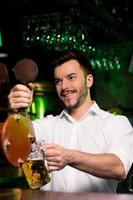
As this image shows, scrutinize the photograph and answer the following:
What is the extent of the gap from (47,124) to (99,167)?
707mm

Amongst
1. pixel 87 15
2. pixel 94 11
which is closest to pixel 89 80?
pixel 94 11

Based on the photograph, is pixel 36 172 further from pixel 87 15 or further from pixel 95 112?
pixel 87 15

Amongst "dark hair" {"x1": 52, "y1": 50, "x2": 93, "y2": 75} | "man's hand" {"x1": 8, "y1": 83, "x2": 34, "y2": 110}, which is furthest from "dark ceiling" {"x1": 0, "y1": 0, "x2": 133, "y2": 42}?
"man's hand" {"x1": 8, "y1": 83, "x2": 34, "y2": 110}

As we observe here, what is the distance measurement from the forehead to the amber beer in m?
1.01

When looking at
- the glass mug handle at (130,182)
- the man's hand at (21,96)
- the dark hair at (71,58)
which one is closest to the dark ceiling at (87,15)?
the dark hair at (71,58)

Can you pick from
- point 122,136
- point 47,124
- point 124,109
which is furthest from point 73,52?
point 124,109

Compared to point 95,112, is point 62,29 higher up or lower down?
higher up

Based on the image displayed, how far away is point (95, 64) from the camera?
14.6 ft

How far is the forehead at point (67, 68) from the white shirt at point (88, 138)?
9.2 inches

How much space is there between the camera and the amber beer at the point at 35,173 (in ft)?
3.56

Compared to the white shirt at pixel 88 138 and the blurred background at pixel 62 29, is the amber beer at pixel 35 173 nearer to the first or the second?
the white shirt at pixel 88 138

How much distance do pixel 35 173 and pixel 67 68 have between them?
3.46ft

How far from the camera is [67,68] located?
2066 mm

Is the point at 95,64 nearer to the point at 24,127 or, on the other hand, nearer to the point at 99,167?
the point at 99,167
